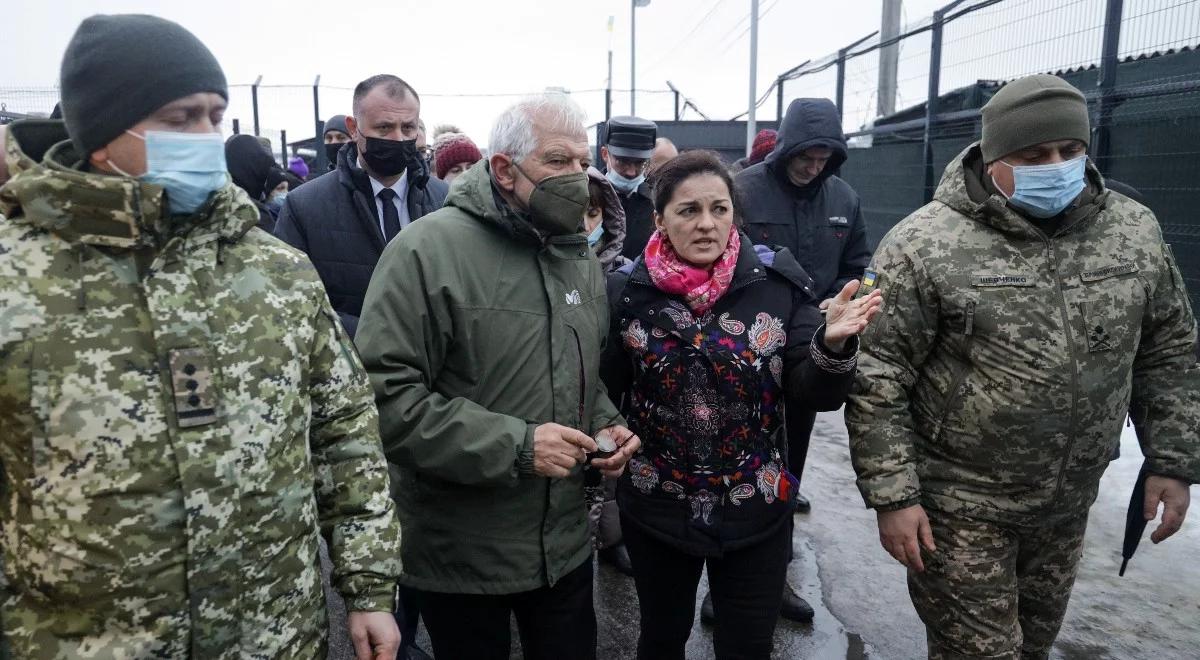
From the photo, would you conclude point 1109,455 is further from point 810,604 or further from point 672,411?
point 810,604

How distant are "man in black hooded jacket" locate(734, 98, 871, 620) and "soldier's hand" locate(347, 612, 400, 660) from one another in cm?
256

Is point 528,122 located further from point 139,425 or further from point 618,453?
point 139,425

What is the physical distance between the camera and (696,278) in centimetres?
254

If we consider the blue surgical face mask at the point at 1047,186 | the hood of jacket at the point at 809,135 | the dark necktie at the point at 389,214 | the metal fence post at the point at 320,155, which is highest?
the metal fence post at the point at 320,155

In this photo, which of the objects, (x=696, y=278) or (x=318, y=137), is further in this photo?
(x=318, y=137)

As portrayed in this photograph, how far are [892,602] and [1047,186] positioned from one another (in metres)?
2.20

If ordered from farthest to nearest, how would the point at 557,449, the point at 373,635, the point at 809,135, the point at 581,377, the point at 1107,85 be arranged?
the point at 1107,85 < the point at 809,135 < the point at 581,377 < the point at 557,449 < the point at 373,635

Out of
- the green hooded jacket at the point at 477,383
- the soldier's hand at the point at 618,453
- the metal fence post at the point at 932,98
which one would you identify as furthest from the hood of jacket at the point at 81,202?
the metal fence post at the point at 932,98

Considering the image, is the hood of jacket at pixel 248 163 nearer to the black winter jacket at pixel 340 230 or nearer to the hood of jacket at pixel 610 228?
the black winter jacket at pixel 340 230

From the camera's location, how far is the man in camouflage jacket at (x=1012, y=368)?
2.42 meters

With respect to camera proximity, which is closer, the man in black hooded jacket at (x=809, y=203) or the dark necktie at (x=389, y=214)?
the dark necktie at (x=389, y=214)

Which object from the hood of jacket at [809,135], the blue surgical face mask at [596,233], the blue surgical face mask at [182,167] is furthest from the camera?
the hood of jacket at [809,135]

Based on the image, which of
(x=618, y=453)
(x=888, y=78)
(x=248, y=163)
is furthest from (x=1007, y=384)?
(x=888, y=78)

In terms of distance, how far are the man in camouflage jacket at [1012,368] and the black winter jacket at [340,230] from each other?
6.45 feet
